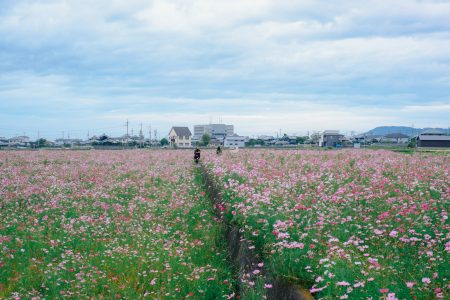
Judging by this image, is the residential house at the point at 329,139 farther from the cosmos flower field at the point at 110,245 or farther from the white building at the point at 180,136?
the cosmos flower field at the point at 110,245

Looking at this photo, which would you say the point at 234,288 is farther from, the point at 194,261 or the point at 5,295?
the point at 5,295

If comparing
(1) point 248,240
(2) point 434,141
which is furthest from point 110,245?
(2) point 434,141

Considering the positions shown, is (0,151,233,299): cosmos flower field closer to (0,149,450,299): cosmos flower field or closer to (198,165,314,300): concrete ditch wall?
(0,149,450,299): cosmos flower field

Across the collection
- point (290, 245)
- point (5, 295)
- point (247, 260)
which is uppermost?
point (290, 245)

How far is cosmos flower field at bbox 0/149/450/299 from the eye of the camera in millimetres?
5184

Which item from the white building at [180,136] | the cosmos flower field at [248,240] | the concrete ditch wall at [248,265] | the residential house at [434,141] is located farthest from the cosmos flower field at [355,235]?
the white building at [180,136]

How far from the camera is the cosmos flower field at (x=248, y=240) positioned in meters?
5.18

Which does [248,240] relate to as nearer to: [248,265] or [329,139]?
[248,265]

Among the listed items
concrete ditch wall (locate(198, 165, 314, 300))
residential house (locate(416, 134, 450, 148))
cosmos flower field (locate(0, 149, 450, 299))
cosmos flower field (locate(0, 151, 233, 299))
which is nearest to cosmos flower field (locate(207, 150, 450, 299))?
cosmos flower field (locate(0, 149, 450, 299))

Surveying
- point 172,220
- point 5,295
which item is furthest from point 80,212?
point 5,295

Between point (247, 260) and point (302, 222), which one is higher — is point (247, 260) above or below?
below

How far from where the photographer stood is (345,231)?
645 cm

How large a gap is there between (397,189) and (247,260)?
4532mm

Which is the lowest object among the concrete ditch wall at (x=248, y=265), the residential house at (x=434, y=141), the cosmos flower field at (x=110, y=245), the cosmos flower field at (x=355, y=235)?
the cosmos flower field at (x=110, y=245)
